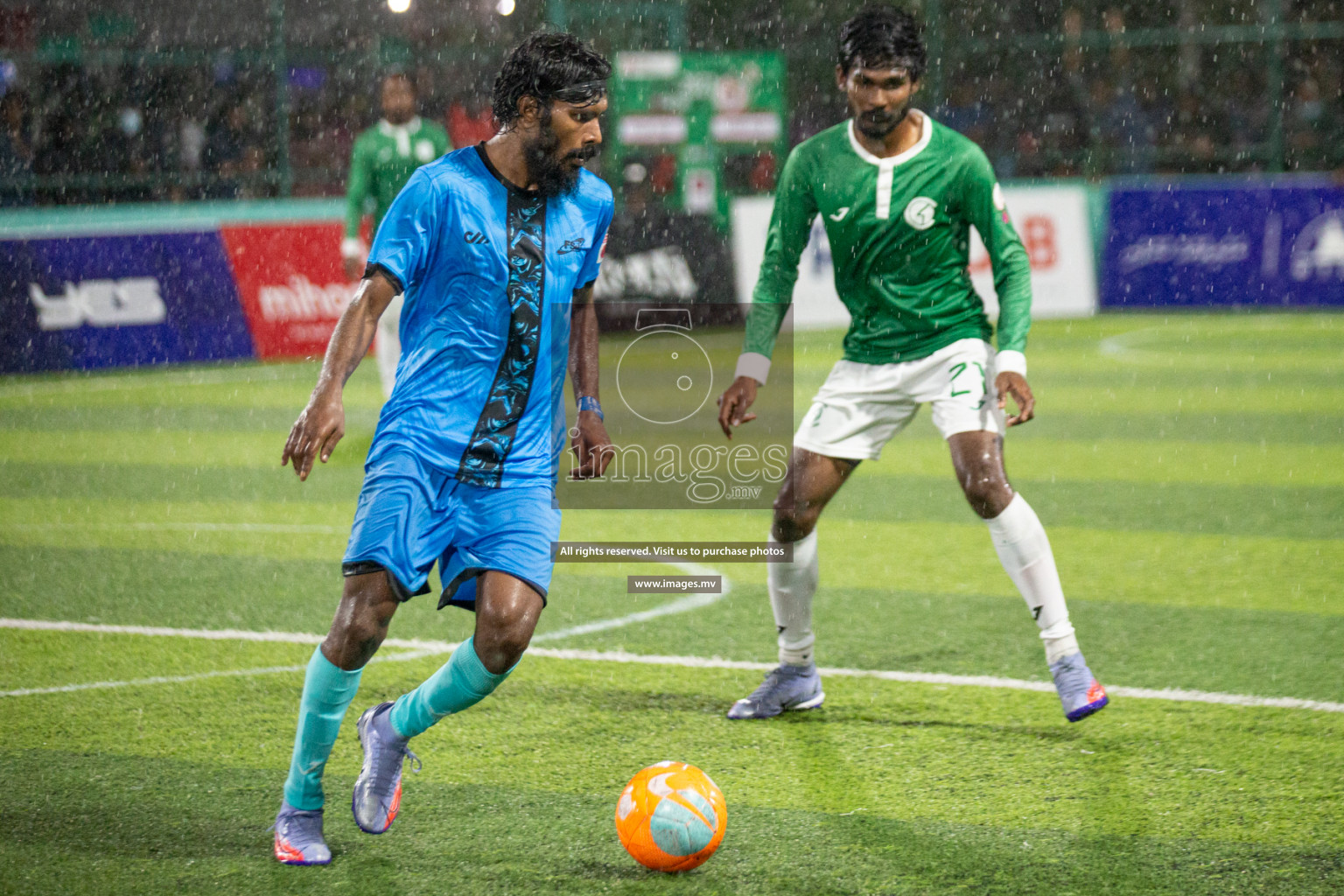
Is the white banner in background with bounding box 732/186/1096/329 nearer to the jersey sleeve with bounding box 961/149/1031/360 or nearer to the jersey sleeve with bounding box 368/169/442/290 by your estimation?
the jersey sleeve with bounding box 961/149/1031/360

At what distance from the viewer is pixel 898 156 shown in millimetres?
4719

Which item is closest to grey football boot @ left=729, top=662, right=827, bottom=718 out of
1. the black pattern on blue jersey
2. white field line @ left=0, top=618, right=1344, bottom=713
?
white field line @ left=0, top=618, right=1344, bottom=713

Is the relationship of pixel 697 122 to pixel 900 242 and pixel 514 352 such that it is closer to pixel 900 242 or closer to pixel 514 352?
pixel 900 242

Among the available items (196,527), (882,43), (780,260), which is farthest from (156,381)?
(882,43)

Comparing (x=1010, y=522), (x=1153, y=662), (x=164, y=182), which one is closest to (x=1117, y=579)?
(x=1153, y=662)

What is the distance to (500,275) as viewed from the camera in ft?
12.0

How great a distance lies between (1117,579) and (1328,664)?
4.67 feet

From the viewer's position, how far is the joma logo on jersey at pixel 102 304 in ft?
46.0

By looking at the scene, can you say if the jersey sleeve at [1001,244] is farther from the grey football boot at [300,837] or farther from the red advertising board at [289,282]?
the red advertising board at [289,282]

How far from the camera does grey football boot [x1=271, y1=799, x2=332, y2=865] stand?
3.61 metres

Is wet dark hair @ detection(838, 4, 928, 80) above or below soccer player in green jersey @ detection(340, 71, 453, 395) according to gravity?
above

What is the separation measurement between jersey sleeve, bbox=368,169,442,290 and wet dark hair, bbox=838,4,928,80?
1567 mm

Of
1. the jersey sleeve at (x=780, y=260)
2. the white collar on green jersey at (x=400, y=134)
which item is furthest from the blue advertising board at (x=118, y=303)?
the jersey sleeve at (x=780, y=260)

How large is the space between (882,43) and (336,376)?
2.03 meters
